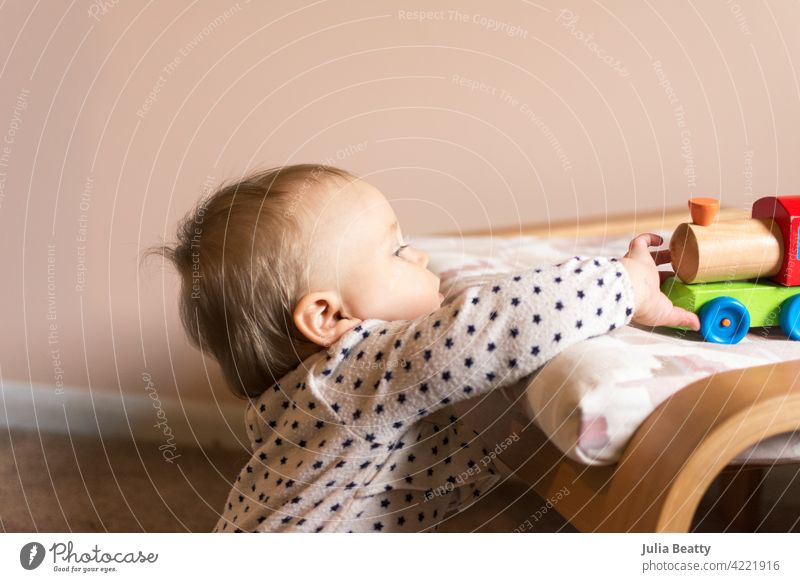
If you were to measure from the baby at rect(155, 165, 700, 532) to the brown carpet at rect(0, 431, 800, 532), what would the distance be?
0.26m

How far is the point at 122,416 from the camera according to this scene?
1188 millimetres

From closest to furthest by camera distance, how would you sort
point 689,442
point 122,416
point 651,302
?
point 689,442, point 651,302, point 122,416

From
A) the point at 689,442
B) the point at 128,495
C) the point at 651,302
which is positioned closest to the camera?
the point at 689,442

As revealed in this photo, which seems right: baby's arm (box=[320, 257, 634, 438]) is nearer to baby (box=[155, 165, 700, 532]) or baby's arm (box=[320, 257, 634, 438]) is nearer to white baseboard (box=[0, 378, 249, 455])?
baby (box=[155, 165, 700, 532])

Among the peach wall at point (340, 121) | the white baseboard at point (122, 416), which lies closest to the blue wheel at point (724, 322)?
the peach wall at point (340, 121)

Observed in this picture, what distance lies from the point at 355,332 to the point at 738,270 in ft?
0.94

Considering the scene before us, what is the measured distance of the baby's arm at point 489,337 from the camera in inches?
23.1

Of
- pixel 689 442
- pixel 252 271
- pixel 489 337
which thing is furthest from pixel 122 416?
pixel 689 442

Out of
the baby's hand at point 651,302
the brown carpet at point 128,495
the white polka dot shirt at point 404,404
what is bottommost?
A: the brown carpet at point 128,495

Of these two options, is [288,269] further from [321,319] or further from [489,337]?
[489,337]

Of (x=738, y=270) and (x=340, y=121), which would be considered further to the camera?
(x=340, y=121)

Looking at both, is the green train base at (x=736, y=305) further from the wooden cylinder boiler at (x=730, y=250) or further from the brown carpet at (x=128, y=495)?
the brown carpet at (x=128, y=495)
